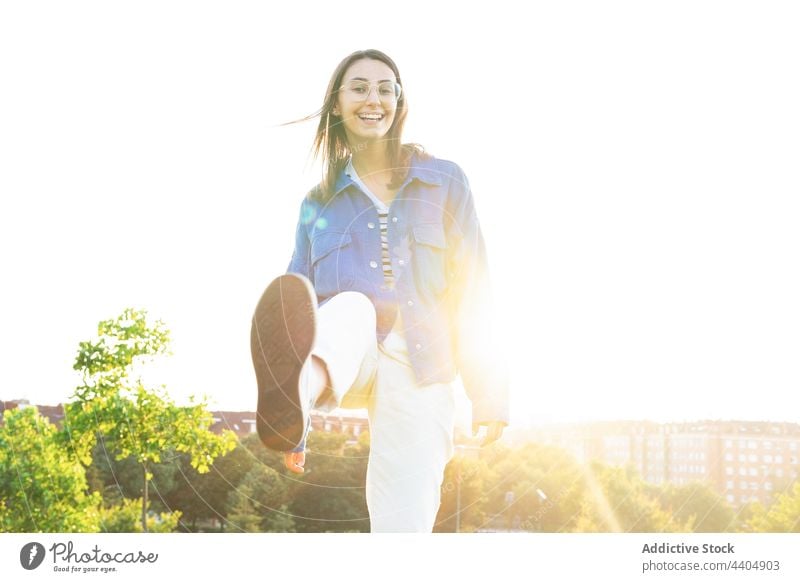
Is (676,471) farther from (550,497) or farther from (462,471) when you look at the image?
(462,471)

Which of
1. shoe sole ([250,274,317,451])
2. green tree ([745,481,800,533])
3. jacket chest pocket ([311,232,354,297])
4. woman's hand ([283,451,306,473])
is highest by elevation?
jacket chest pocket ([311,232,354,297])

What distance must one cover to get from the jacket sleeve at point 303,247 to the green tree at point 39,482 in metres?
1.44

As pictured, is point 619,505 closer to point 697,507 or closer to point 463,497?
point 697,507

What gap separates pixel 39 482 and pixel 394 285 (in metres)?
2.11

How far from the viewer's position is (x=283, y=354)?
2225 mm

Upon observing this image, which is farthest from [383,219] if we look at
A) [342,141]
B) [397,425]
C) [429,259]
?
[397,425]

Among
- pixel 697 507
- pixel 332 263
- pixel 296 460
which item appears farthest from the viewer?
pixel 697 507

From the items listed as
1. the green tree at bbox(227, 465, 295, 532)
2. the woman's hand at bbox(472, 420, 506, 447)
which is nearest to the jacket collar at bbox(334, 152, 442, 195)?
the woman's hand at bbox(472, 420, 506, 447)

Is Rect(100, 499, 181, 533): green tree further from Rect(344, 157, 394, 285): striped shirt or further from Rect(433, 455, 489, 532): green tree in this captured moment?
Rect(344, 157, 394, 285): striped shirt

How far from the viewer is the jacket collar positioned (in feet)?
9.28

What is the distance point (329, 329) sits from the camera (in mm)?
2369

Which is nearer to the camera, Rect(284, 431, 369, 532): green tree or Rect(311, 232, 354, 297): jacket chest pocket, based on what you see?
Rect(311, 232, 354, 297): jacket chest pocket
